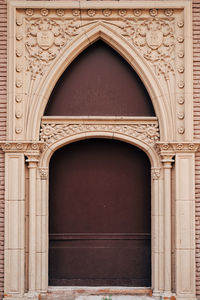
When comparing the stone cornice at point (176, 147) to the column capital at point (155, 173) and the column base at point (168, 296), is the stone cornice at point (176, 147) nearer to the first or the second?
the column capital at point (155, 173)

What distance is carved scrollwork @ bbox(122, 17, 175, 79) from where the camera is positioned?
7.96 m

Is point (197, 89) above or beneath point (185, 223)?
above

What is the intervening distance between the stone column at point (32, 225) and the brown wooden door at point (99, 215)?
1.79 ft

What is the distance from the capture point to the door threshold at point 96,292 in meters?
8.07

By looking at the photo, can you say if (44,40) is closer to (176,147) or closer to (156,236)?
(176,147)

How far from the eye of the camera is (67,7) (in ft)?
25.9

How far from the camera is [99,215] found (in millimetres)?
8375

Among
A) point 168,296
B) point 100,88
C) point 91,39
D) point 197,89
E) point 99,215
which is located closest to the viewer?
point 168,296

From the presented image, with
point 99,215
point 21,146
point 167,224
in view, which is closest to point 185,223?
point 167,224

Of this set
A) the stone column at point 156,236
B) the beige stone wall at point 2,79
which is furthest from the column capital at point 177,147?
the beige stone wall at point 2,79

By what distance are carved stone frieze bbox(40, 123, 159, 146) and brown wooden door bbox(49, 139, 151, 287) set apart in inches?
18.7

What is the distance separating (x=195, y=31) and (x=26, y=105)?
3.39 m

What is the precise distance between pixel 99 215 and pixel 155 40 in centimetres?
346

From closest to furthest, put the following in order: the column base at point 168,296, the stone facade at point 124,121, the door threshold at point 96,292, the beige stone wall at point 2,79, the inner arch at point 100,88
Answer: the column base at point 168,296
the stone facade at point 124,121
the beige stone wall at point 2,79
the door threshold at point 96,292
the inner arch at point 100,88
